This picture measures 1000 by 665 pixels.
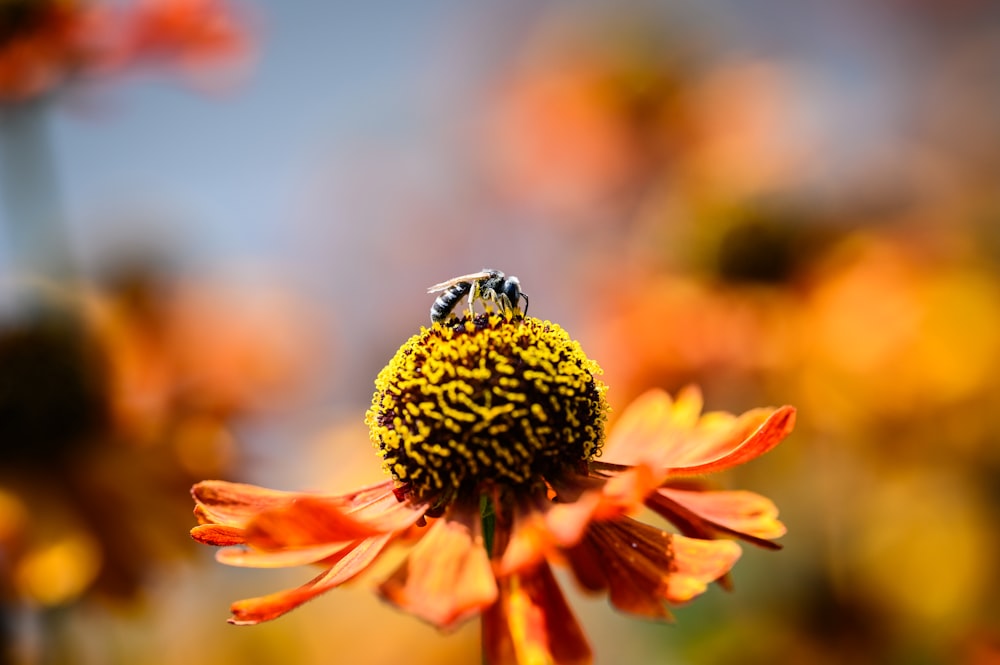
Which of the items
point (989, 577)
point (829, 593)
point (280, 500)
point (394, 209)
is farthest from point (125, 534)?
point (394, 209)

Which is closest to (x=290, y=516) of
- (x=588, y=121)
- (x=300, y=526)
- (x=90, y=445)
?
(x=300, y=526)

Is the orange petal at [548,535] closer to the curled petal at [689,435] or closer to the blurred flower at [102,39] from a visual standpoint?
the curled petal at [689,435]

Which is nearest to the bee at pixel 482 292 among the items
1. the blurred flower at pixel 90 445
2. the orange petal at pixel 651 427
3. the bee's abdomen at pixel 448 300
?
the bee's abdomen at pixel 448 300

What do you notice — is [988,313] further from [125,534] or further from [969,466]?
[125,534]

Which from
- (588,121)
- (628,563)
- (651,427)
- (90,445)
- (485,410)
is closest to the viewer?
(628,563)

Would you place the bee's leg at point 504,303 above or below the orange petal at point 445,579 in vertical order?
above

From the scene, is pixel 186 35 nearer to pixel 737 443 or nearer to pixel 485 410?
pixel 485 410

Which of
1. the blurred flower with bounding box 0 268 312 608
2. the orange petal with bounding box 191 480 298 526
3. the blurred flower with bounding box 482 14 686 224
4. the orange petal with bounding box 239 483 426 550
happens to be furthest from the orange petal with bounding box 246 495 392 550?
the blurred flower with bounding box 482 14 686 224

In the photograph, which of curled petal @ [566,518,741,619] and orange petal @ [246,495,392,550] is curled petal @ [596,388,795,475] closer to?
curled petal @ [566,518,741,619]
